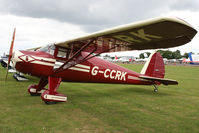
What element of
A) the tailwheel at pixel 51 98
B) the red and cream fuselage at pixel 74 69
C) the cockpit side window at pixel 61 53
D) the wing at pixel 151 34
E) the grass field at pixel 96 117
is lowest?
the grass field at pixel 96 117

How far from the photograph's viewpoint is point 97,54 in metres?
4.81

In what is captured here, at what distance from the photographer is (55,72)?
549cm

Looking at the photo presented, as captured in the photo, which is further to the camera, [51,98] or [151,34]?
[51,98]

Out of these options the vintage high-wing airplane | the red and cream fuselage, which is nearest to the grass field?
the vintage high-wing airplane

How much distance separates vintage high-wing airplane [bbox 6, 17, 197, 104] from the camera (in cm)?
312

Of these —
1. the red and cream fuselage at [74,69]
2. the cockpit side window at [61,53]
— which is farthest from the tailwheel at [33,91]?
the cockpit side window at [61,53]

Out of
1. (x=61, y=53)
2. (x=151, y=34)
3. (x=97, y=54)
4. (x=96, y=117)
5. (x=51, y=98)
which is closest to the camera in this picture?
(x=151, y=34)

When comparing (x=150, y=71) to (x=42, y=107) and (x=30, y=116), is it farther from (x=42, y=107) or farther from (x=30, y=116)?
(x=30, y=116)

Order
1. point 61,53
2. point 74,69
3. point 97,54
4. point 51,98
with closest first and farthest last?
point 97,54 → point 51,98 → point 61,53 → point 74,69

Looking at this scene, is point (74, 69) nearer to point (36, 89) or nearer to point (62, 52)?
point (62, 52)

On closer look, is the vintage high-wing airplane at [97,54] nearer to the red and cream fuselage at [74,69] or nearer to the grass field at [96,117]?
the red and cream fuselage at [74,69]

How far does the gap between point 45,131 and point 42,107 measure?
5.78ft

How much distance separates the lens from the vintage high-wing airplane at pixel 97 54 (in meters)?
3.12

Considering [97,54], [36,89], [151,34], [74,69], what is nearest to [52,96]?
[74,69]
